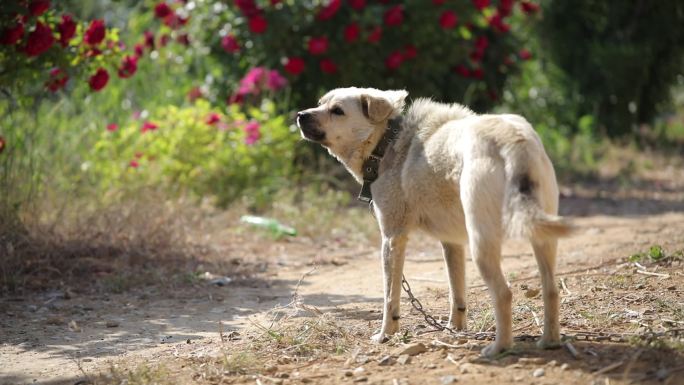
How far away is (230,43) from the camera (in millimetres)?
9516

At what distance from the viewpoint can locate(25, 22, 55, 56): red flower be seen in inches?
240

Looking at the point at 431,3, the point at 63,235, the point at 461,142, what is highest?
the point at 431,3

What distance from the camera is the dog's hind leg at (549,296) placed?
4.12 m

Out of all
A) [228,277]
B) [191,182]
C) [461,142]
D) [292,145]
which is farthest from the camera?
[292,145]

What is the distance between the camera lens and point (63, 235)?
6918mm

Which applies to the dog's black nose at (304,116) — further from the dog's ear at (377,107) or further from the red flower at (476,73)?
the red flower at (476,73)

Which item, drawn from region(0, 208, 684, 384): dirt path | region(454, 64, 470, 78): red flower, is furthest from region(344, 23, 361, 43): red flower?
region(0, 208, 684, 384): dirt path

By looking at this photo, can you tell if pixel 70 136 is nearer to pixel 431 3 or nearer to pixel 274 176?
pixel 274 176

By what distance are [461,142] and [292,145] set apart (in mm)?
5251

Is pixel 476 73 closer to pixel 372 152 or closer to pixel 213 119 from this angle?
pixel 213 119

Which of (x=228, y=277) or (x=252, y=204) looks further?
(x=252, y=204)

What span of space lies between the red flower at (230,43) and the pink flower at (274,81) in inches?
20.6

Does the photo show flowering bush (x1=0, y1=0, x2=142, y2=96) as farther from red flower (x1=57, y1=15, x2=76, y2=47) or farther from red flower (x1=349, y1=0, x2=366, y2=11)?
red flower (x1=349, y1=0, x2=366, y2=11)

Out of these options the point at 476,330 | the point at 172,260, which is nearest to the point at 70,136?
the point at 172,260
